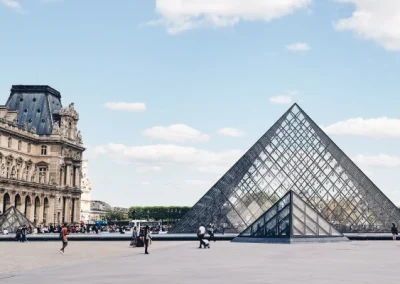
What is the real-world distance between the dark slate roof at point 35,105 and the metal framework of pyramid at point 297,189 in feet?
154

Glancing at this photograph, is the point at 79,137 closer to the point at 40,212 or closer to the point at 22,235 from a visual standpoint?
the point at 40,212

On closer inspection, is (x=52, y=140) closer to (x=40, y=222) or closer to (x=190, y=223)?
(x=40, y=222)

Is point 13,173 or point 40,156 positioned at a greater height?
point 40,156

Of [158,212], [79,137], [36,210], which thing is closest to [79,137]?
[79,137]

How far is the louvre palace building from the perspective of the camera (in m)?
75.1

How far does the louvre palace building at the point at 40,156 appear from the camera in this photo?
75.1m

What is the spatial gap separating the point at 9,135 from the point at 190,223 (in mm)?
37740

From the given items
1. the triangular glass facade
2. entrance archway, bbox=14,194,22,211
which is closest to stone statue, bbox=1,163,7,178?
entrance archway, bbox=14,194,22,211

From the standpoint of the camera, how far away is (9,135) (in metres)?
75.4

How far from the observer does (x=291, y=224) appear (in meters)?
32.1

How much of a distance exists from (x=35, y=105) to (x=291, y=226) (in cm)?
6501

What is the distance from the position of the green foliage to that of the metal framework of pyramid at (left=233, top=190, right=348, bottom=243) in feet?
259

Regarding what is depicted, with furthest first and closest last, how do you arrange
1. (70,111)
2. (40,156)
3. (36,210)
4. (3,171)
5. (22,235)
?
(70,111) < (40,156) < (36,210) < (3,171) < (22,235)

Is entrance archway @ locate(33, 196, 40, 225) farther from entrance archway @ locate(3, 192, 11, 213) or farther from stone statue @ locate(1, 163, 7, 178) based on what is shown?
stone statue @ locate(1, 163, 7, 178)
